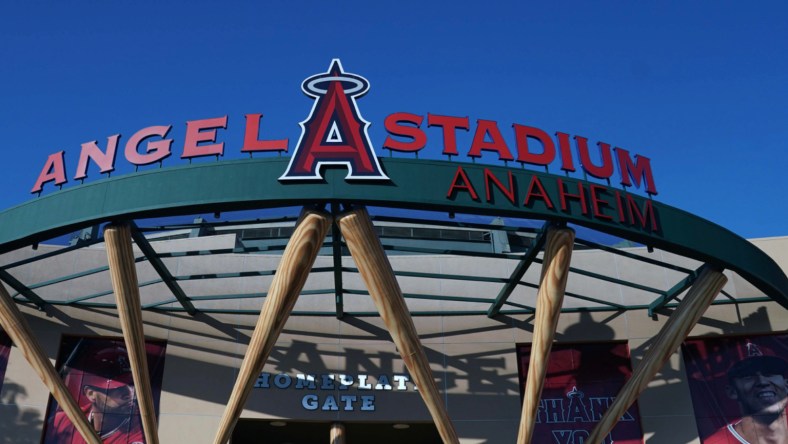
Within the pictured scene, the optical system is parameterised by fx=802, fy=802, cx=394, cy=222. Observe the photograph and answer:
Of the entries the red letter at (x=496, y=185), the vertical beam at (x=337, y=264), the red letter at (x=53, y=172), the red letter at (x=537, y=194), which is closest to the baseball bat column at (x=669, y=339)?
the red letter at (x=537, y=194)

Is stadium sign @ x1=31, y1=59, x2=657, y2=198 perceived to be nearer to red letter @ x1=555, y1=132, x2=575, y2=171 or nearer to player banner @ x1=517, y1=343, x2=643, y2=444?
red letter @ x1=555, y1=132, x2=575, y2=171

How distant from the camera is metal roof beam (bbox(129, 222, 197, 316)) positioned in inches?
934

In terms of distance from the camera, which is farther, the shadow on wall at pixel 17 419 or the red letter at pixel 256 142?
the shadow on wall at pixel 17 419

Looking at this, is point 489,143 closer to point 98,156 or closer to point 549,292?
point 549,292

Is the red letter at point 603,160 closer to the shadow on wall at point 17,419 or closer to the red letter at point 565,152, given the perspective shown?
the red letter at point 565,152

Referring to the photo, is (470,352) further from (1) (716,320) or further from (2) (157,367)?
(2) (157,367)

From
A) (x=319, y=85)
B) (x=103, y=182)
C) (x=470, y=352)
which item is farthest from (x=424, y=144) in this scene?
(x=470, y=352)

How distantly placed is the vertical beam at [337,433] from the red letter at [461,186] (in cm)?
1212

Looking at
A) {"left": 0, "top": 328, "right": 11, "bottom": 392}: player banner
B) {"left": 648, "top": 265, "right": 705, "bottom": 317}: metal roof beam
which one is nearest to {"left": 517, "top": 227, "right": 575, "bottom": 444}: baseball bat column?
{"left": 648, "top": 265, "right": 705, "bottom": 317}: metal roof beam

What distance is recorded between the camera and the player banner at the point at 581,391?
29.2 metres

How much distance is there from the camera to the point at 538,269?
3134 centimetres

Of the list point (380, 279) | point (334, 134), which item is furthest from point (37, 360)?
point (334, 134)

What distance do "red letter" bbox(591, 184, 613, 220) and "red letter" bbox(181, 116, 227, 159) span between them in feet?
33.0

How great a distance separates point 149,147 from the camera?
881 inches
